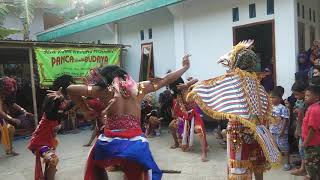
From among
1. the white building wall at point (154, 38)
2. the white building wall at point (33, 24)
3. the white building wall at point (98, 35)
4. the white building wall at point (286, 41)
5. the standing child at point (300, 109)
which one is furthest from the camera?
the white building wall at point (33, 24)

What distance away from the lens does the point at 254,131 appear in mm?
A: 3312

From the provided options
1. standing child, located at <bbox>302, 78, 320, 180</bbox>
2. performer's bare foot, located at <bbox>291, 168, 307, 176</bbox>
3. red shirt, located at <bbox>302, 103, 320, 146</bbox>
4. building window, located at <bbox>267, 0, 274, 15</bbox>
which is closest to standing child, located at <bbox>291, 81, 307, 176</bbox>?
Answer: performer's bare foot, located at <bbox>291, 168, 307, 176</bbox>

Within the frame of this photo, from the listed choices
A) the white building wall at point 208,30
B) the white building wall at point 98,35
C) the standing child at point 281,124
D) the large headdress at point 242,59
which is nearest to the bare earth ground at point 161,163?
the standing child at point 281,124

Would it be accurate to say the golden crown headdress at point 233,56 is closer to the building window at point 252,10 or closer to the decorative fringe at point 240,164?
the decorative fringe at point 240,164

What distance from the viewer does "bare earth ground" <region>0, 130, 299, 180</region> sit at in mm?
5691

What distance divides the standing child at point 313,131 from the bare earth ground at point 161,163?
3.23ft

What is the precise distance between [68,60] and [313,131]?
805cm

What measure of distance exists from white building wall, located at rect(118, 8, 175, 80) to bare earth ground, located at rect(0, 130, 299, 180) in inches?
120

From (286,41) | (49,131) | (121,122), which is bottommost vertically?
(49,131)

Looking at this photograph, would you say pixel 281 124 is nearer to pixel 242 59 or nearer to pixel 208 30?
pixel 242 59

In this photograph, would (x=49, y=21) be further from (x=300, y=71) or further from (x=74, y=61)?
(x=300, y=71)

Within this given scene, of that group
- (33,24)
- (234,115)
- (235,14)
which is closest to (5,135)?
(235,14)

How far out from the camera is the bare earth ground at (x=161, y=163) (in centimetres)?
569

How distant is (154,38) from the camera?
11.6 metres
